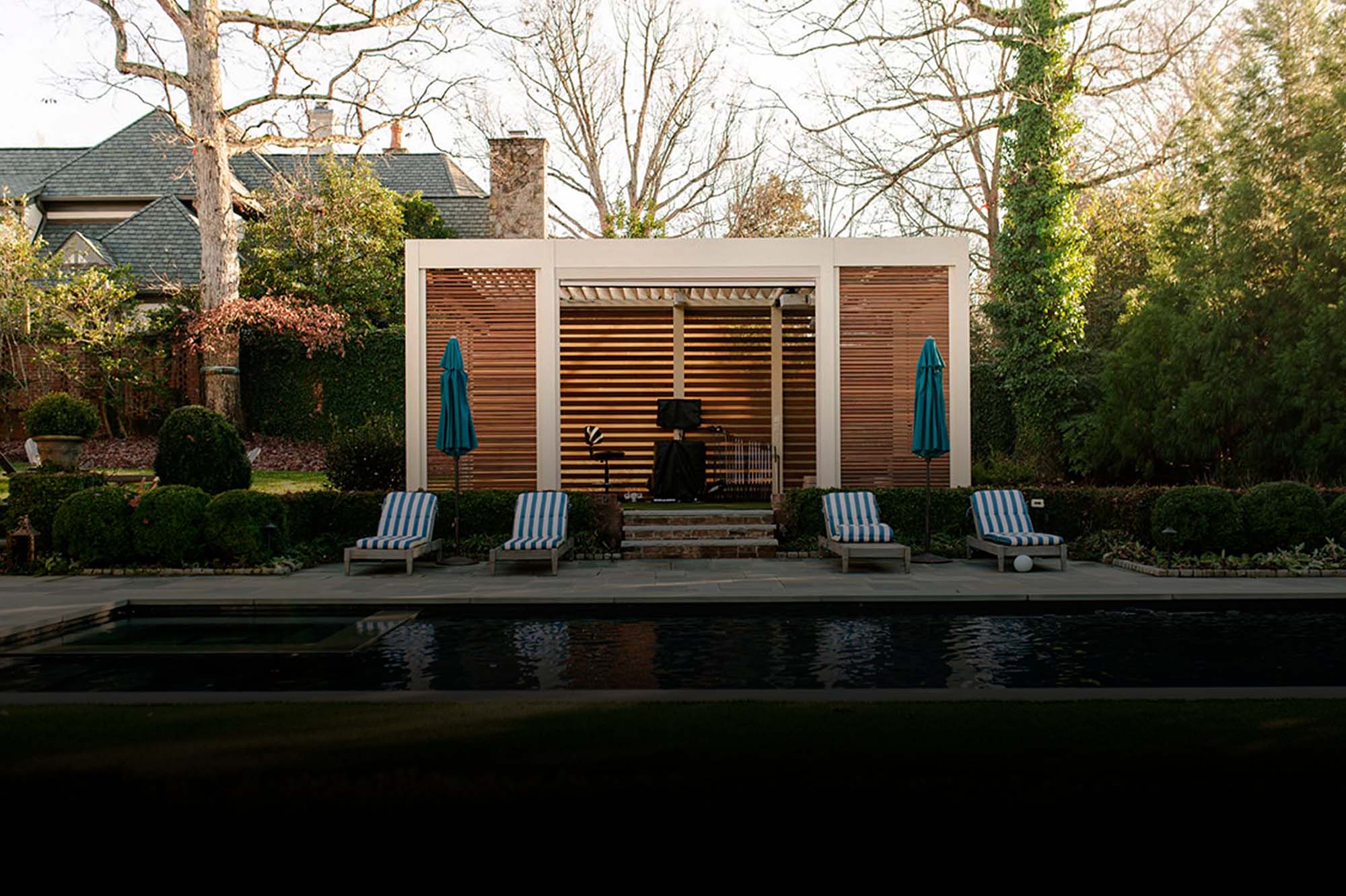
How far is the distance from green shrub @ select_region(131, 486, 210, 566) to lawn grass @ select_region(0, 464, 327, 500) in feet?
14.6

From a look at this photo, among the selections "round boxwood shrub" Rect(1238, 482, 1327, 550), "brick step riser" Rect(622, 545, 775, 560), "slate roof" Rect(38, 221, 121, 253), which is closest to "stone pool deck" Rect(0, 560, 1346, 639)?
"brick step riser" Rect(622, 545, 775, 560)

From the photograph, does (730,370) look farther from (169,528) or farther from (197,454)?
(169,528)

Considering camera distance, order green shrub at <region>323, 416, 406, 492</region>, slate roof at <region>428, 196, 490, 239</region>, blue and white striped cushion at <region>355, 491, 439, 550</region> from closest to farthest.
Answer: blue and white striped cushion at <region>355, 491, 439, 550</region> < green shrub at <region>323, 416, 406, 492</region> < slate roof at <region>428, 196, 490, 239</region>

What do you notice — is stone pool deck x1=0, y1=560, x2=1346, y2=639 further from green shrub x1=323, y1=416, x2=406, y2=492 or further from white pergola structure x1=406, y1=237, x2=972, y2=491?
green shrub x1=323, y1=416, x2=406, y2=492

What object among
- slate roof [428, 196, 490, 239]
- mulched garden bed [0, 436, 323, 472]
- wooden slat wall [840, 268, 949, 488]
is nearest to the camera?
wooden slat wall [840, 268, 949, 488]

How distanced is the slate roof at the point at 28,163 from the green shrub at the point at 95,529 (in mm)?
23188

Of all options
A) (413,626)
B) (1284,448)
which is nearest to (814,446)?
(1284,448)

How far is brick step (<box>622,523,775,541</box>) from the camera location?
12.2 m

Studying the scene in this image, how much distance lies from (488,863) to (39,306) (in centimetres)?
1920

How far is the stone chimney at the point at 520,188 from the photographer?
1414 cm

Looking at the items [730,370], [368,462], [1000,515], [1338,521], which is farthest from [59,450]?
[1338,521]

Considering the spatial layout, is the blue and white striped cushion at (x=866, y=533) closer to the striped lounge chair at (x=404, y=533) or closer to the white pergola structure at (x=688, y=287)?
the white pergola structure at (x=688, y=287)

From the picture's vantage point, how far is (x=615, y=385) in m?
16.9

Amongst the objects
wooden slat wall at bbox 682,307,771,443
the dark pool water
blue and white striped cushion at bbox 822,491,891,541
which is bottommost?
the dark pool water
